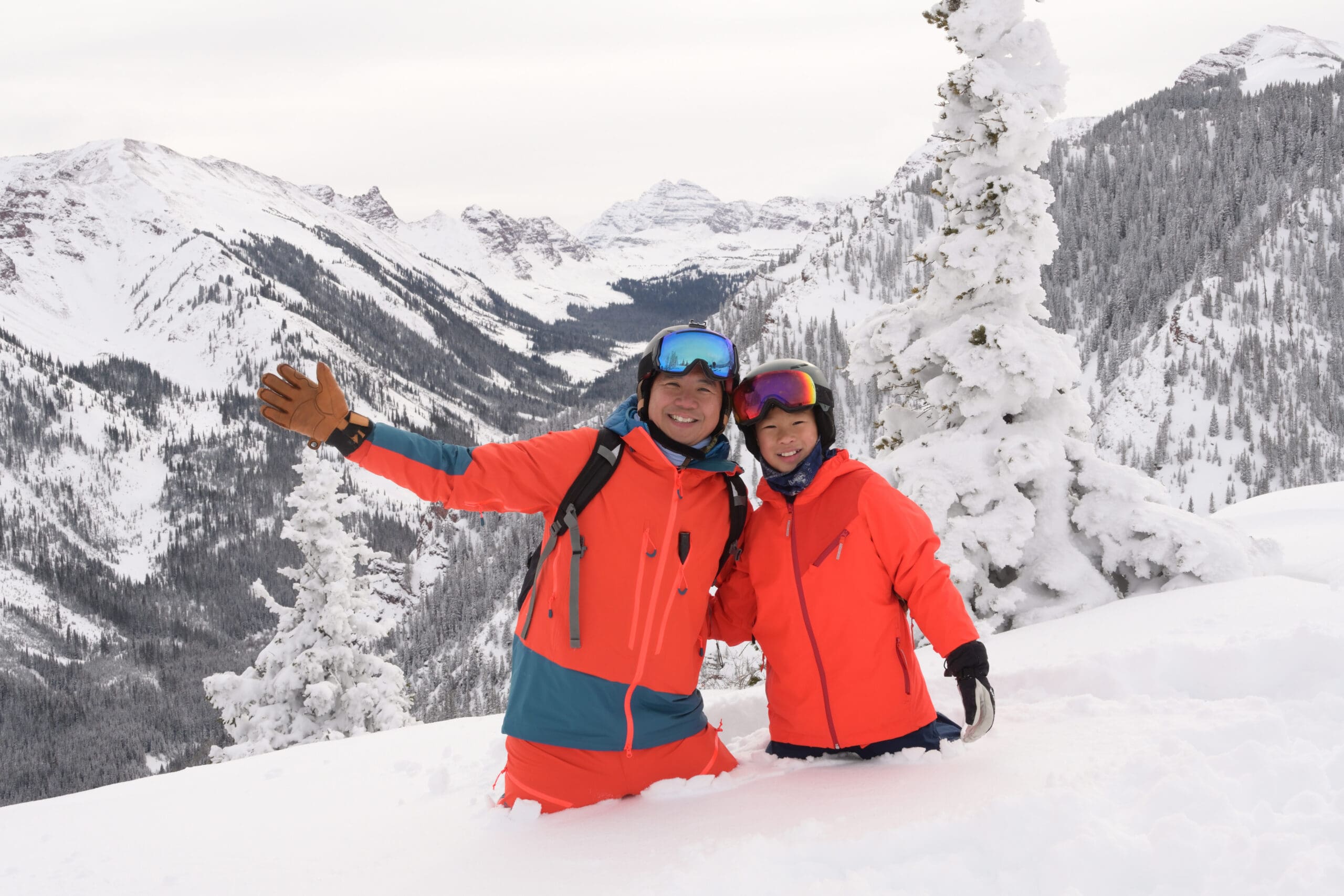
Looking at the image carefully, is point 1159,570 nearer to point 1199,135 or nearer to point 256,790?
point 256,790

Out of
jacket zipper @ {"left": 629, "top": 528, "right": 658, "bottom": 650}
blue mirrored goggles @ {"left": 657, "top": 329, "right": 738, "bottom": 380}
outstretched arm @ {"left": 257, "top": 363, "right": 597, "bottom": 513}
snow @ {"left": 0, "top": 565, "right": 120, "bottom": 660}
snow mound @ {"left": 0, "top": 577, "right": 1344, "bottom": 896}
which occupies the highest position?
blue mirrored goggles @ {"left": 657, "top": 329, "right": 738, "bottom": 380}

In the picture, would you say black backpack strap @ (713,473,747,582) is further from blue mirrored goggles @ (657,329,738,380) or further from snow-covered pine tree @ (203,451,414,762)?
snow-covered pine tree @ (203,451,414,762)

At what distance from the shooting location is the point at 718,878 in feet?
8.63

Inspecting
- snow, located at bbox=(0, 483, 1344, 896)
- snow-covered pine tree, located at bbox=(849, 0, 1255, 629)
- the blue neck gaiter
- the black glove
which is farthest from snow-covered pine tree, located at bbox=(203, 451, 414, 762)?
the black glove

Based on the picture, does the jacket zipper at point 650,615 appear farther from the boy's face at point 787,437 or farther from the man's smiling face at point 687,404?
the boy's face at point 787,437

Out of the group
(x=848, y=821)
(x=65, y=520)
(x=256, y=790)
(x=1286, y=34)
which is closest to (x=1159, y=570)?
(x=848, y=821)

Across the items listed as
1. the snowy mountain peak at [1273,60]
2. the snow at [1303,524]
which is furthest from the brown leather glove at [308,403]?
the snowy mountain peak at [1273,60]

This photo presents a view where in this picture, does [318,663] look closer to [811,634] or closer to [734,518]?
[734,518]

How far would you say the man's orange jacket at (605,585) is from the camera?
3582 mm

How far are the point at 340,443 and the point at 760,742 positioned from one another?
9.97 feet

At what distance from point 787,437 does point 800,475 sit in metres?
0.21

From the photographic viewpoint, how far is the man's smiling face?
3701mm

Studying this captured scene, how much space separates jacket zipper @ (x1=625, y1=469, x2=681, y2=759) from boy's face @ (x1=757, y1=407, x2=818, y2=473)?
22.2 inches

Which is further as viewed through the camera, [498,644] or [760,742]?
[498,644]
